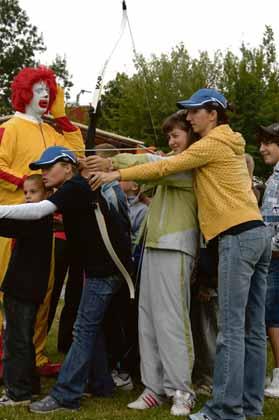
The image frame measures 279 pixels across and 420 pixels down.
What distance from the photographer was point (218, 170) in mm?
4047

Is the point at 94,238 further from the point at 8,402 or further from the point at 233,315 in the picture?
the point at 8,402

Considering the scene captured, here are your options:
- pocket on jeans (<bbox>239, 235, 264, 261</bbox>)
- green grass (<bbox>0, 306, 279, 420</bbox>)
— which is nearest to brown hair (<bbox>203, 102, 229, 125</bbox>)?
pocket on jeans (<bbox>239, 235, 264, 261</bbox>)

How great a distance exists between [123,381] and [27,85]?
233 centimetres

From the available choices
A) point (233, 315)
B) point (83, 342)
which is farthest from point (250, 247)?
point (83, 342)

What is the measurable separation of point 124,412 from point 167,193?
1.30m

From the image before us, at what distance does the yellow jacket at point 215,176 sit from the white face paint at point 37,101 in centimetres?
190

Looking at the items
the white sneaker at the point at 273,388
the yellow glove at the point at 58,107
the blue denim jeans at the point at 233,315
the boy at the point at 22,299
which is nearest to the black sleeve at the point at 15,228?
the boy at the point at 22,299

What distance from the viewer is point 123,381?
5.01 metres

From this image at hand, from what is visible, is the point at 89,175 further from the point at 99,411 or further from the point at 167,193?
the point at 99,411

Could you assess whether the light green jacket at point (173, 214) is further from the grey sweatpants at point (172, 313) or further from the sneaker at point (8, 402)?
the sneaker at point (8, 402)

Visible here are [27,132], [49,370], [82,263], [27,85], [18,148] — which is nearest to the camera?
[82,263]

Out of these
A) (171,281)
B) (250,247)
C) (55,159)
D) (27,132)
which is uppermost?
(27,132)

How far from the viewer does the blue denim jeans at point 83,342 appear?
14.1 feet

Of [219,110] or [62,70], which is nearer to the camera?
[219,110]
